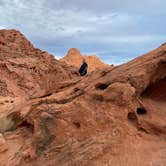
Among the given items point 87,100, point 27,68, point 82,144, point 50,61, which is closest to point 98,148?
point 82,144

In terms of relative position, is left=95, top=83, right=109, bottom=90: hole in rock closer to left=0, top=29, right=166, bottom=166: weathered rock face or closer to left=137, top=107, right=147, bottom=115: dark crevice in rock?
left=0, top=29, right=166, bottom=166: weathered rock face

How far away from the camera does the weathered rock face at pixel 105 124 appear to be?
200 inches

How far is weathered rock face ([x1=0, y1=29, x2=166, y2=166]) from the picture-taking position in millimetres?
5082

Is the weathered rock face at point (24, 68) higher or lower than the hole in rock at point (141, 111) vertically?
higher

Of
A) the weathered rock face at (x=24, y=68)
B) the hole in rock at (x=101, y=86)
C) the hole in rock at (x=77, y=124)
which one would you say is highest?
the weathered rock face at (x=24, y=68)

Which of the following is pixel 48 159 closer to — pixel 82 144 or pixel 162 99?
pixel 82 144

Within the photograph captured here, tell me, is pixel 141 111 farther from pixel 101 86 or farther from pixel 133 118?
pixel 101 86

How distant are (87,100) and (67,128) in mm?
721

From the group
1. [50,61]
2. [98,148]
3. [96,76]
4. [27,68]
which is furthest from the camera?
[50,61]

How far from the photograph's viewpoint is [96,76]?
7.18 m

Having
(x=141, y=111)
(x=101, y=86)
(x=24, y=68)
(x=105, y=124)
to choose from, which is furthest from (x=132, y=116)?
(x=24, y=68)

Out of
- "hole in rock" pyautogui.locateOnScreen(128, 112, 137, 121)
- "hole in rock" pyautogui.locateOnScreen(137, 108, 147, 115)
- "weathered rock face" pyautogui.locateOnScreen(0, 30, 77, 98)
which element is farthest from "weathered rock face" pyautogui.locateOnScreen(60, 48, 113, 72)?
"hole in rock" pyautogui.locateOnScreen(128, 112, 137, 121)

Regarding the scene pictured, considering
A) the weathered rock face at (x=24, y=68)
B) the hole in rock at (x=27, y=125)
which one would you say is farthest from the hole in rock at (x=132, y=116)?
the weathered rock face at (x=24, y=68)

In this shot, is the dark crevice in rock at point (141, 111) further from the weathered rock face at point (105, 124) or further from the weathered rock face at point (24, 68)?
the weathered rock face at point (24, 68)
